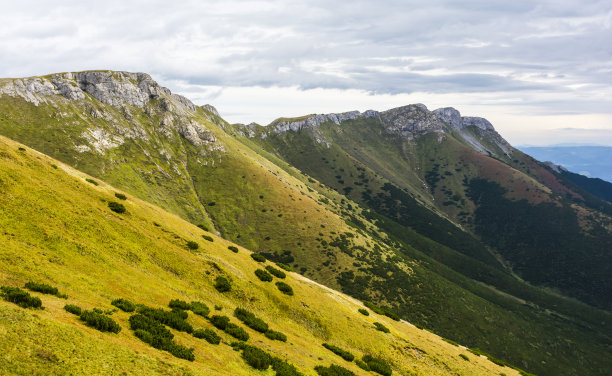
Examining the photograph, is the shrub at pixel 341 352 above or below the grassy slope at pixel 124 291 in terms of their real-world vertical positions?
below

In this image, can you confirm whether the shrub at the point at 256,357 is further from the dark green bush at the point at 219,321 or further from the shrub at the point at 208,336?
the dark green bush at the point at 219,321

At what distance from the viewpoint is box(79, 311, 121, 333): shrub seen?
46.4 feet

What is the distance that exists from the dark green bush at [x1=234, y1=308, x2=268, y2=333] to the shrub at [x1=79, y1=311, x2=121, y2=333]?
10265 mm

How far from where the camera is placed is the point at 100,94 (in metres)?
156

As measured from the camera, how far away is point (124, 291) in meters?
19.5

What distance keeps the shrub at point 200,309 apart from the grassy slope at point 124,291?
848 mm

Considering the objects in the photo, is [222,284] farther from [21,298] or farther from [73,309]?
[21,298]

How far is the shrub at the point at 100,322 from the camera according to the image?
557 inches

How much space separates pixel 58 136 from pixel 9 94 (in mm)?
36072

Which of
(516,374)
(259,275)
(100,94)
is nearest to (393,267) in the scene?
(516,374)

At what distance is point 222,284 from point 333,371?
37.9ft

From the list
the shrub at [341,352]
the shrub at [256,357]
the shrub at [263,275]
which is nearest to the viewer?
the shrub at [256,357]

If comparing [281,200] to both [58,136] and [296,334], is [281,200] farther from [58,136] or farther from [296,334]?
[296,334]

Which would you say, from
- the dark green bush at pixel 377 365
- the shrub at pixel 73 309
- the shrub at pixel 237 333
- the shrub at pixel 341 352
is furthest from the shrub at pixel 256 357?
the dark green bush at pixel 377 365
